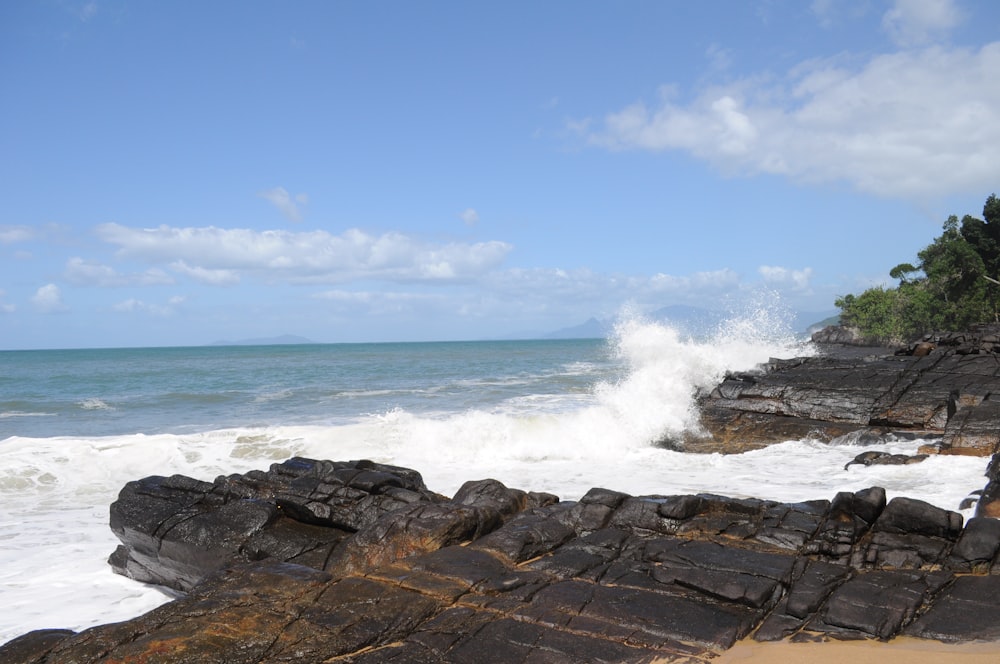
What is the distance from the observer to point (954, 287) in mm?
44312

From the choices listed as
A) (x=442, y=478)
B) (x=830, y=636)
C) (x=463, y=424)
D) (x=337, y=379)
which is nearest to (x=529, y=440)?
(x=463, y=424)

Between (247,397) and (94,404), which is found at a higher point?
(94,404)

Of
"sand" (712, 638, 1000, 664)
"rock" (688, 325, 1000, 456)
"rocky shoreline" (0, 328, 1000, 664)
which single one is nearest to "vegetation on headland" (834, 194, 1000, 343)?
"rock" (688, 325, 1000, 456)

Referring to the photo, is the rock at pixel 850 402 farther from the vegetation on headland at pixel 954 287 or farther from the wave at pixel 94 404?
the vegetation on headland at pixel 954 287

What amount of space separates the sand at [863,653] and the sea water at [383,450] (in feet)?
17.3

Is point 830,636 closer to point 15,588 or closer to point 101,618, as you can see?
point 101,618

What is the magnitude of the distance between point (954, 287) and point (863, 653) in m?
47.3

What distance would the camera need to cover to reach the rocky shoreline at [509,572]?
5.12 metres

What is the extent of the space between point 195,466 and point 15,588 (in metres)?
7.48

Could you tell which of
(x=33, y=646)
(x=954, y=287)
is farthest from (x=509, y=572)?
(x=954, y=287)

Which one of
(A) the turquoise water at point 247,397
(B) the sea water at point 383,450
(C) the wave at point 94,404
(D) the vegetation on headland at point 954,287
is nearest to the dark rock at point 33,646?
(B) the sea water at point 383,450

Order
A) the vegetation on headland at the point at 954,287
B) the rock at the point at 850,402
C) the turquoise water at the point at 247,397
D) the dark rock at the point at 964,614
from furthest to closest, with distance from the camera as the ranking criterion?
the vegetation on headland at the point at 954,287
the turquoise water at the point at 247,397
the rock at the point at 850,402
the dark rock at the point at 964,614

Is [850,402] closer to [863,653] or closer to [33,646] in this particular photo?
[863,653]

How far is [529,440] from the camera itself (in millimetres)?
17406
